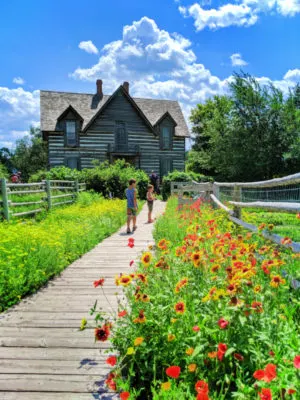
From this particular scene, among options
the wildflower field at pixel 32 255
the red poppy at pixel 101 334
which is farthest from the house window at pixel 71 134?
the red poppy at pixel 101 334

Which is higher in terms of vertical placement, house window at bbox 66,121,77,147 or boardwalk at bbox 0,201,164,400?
house window at bbox 66,121,77,147

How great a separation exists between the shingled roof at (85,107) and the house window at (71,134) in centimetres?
89

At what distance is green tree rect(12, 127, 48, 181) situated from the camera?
56.5 metres

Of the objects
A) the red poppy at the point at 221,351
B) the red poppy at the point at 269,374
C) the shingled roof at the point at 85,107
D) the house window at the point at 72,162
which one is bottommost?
the red poppy at the point at 221,351

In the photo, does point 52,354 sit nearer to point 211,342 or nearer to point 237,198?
point 211,342

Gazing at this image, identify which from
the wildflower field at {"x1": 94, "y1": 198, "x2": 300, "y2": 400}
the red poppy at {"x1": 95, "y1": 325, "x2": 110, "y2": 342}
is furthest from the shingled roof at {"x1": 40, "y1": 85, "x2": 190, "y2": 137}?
the red poppy at {"x1": 95, "y1": 325, "x2": 110, "y2": 342}

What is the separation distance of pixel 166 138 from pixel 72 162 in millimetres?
8534

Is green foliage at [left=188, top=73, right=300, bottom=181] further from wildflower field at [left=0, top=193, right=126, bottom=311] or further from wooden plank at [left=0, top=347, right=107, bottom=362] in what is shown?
wooden plank at [left=0, top=347, right=107, bottom=362]

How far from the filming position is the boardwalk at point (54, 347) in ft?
8.83

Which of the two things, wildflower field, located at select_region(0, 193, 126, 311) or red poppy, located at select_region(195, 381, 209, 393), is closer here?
red poppy, located at select_region(195, 381, 209, 393)

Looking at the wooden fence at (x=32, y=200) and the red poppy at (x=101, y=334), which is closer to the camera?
the red poppy at (x=101, y=334)

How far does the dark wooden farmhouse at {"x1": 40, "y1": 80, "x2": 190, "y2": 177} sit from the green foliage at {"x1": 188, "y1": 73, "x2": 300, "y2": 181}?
516cm

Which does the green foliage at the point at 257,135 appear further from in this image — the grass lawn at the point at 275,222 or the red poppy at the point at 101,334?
the red poppy at the point at 101,334

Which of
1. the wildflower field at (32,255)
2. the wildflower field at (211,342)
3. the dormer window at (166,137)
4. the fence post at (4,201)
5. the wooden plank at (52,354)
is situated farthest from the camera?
the dormer window at (166,137)
